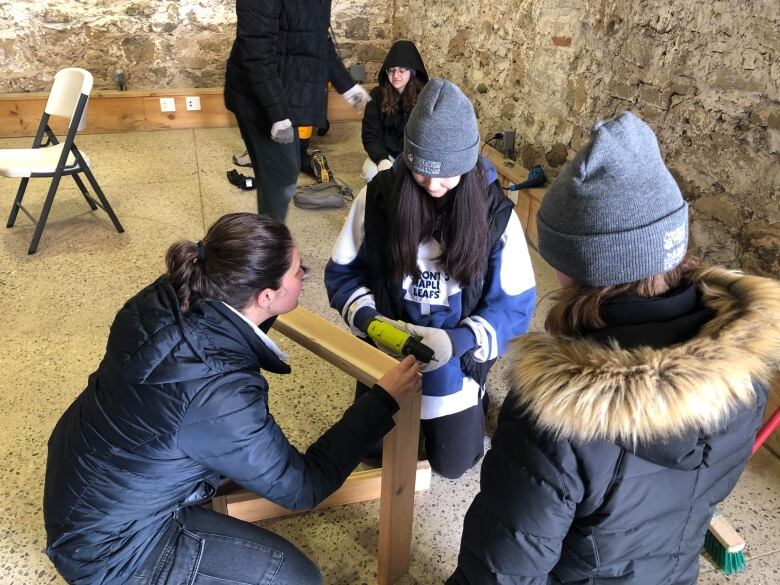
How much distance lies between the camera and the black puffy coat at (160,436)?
1165mm

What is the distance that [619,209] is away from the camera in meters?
0.85

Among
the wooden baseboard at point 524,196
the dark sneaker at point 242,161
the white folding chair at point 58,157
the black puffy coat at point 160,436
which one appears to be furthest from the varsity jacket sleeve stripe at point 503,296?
the dark sneaker at point 242,161

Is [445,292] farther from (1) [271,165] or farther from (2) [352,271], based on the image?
(1) [271,165]

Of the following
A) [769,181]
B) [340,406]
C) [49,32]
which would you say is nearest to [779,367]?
[769,181]

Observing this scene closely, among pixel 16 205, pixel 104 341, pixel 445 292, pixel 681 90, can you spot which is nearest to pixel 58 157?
pixel 16 205

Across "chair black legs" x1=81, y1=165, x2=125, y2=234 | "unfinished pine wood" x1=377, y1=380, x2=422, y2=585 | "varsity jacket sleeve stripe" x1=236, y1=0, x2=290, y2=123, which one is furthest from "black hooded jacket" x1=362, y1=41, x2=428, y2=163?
"unfinished pine wood" x1=377, y1=380, x2=422, y2=585

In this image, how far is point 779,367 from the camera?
0.89 m

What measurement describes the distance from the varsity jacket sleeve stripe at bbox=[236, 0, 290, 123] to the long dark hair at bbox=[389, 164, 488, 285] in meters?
1.20

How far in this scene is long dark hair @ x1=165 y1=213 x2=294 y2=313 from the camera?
127cm

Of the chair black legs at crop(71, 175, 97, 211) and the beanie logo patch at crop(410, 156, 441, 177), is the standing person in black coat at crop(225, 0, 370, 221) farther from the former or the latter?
the chair black legs at crop(71, 175, 97, 211)

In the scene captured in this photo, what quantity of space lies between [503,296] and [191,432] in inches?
38.2

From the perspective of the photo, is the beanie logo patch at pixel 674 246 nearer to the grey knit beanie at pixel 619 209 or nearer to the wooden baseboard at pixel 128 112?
the grey knit beanie at pixel 619 209

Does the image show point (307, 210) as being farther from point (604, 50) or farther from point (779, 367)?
point (779, 367)

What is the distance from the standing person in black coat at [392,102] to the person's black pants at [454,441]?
6.01 ft
